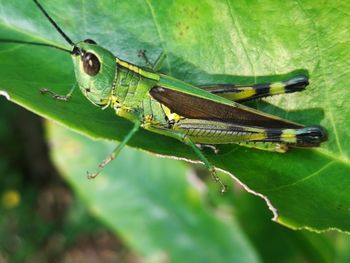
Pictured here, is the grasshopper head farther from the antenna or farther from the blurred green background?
the blurred green background

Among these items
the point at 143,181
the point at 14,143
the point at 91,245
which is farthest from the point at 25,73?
the point at 91,245

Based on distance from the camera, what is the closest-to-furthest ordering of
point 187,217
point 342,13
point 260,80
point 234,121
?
point 342,13
point 260,80
point 234,121
point 187,217

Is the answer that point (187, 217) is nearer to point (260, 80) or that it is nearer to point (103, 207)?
point (103, 207)

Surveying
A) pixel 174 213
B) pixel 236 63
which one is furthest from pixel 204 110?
pixel 174 213

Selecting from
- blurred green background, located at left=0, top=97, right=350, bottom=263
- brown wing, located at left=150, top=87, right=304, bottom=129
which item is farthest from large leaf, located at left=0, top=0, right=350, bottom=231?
blurred green background, located at left=0, top=97, right=350, bottom=263

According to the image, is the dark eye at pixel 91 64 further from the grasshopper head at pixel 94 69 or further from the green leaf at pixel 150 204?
the green leaf at pixel 150 204

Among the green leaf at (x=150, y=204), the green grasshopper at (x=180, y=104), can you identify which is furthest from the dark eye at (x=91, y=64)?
the green leaf at (x=150, y=204)
